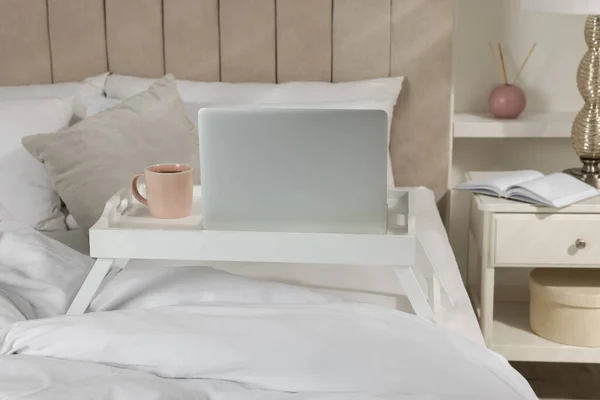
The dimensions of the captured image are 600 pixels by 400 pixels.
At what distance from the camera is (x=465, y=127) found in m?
2.55

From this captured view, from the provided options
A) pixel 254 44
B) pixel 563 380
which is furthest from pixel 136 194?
pixel 563 380

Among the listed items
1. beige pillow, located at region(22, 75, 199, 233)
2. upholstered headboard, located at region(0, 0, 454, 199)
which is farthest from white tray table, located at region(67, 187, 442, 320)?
upholstered headboard, located at region(0, 0, 454, 199)

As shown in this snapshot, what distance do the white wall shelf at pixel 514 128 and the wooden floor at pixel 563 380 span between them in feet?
2.33

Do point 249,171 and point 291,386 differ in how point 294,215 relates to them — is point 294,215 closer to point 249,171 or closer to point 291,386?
point 249,171

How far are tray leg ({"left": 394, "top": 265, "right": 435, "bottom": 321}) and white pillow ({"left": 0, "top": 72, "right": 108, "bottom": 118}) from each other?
1.27 metres

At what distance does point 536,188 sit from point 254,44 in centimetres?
92

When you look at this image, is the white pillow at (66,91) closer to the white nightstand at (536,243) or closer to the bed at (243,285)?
the bed at (243,285)

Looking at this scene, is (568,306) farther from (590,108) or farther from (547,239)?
(590,108)

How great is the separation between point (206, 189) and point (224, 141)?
0.31 feet

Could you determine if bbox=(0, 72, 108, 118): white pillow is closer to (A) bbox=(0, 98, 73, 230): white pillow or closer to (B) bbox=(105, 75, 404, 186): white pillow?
(B) bbox=(105, 75, 404, 186): white pillow

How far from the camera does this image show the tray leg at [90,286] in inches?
59.1

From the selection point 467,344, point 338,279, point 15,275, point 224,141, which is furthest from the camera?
point 338,279

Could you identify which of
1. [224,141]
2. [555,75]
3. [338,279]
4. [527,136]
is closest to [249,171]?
[224,141]

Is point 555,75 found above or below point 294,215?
above
